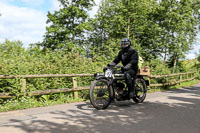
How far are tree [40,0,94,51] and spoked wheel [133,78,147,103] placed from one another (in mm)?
21390

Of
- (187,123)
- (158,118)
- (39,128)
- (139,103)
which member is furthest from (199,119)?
(39,128)

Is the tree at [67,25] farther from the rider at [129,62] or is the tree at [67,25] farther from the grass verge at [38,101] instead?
the rider at [129,62]

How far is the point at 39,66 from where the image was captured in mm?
7973

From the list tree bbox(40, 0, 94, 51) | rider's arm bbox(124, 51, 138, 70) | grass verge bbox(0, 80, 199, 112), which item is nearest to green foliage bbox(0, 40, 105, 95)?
grass verge bbox(0, 80, 199, 112)

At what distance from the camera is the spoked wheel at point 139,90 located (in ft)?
24.3

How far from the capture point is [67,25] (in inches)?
1198

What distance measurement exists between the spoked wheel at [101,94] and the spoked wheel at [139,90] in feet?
4.46

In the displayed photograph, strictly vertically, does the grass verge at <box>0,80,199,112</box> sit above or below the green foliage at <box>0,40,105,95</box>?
below

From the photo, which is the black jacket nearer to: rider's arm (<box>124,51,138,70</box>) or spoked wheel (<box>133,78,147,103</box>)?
rider's arm (<box>124,51,138,70</box>)

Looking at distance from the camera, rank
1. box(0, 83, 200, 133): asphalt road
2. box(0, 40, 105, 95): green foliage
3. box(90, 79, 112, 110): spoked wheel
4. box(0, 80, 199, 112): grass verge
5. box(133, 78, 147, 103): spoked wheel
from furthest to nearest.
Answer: box(133, 78, 147, 103): spoked wheel → box(0, 40, 105, 95): green foliage → box(0, 80, 199, 112): grass verge → box(90, 79, 112, 110): spoked wheel → box(0, 83, 200, 133): asphalt road

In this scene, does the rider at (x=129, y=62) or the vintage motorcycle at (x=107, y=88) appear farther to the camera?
the rider at (x=129, y=62)

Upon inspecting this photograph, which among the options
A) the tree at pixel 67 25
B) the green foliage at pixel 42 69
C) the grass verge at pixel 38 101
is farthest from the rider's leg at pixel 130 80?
the tree at pixel 67 25

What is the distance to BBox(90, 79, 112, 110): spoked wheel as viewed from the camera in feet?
19.9

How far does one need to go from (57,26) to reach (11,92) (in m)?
23.9
